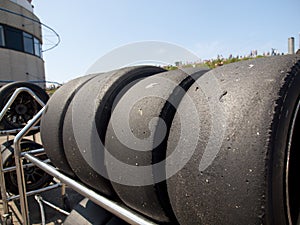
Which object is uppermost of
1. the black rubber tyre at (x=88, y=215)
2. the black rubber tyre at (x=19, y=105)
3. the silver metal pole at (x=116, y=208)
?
the black rubber tyre at (x=19, y=105)

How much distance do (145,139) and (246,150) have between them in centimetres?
41

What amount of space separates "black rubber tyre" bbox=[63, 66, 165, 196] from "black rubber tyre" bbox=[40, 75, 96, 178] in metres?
0.11

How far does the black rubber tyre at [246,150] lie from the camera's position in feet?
2.27

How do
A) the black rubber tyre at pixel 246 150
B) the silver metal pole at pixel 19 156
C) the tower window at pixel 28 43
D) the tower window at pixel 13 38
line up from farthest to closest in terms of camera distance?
the tower window at pixel 28 43
the tower window at pixel 13 38
the silver metal pole at pixel 19 156
the black rubber tyre at pixel 246 150

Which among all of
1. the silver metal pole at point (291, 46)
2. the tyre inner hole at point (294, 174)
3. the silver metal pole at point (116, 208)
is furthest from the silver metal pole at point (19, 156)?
the silver metal pole at point (291, 46)

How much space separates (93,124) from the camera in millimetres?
1284

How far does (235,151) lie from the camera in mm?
743

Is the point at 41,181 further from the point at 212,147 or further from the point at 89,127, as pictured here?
the point at 212,147

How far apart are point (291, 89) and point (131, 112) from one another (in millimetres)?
635

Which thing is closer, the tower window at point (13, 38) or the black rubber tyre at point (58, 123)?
the black rubber tyre at point (58, 123)

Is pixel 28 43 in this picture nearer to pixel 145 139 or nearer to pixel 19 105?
pixel 19 105

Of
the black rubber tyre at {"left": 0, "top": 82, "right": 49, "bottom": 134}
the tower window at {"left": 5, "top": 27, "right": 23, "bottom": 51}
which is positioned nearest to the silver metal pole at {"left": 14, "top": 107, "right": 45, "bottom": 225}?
the black rubber tyre at {"left": 0, "top": 82, "right": 49, "bottom": 134}

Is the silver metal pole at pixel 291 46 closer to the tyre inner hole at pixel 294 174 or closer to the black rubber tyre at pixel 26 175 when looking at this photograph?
the tyre inner hole at pixel 294 174

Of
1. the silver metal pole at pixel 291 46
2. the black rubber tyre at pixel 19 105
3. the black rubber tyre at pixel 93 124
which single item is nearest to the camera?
the black rubber tyre at pixel 93 124
